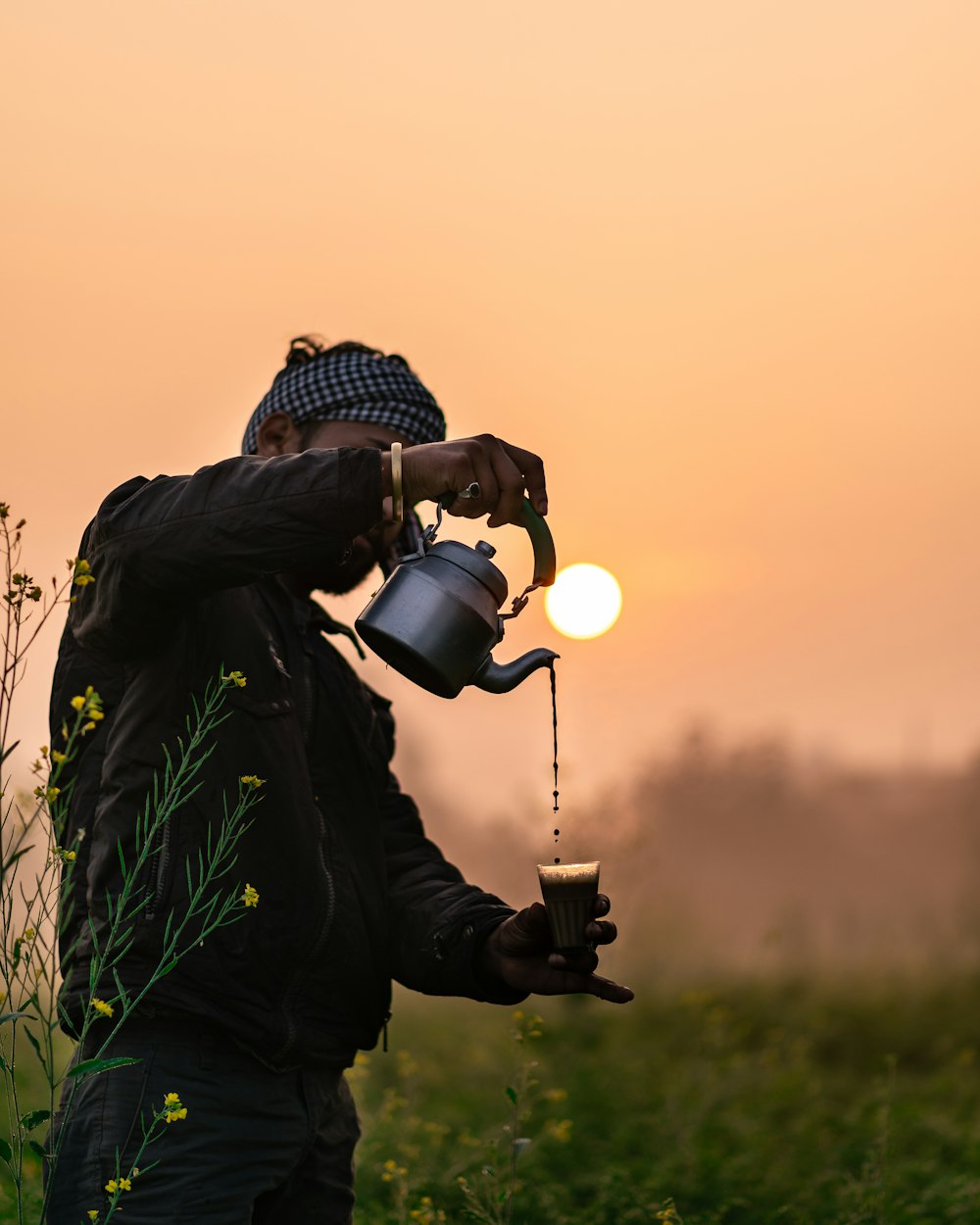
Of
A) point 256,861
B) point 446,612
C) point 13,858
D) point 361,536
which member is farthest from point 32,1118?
point 361,536

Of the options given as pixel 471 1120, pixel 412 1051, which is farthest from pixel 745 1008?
pixel 471 1120

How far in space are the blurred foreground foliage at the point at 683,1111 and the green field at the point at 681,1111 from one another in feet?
0.05

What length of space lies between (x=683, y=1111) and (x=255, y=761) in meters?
4.77

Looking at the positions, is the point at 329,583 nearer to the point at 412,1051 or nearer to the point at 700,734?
the point at 412,1051

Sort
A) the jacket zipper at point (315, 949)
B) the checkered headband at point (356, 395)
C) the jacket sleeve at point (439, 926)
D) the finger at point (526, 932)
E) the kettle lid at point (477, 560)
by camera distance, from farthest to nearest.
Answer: the checkered headband at point (356, 395), the jacket sleeve at point (439, 926), the finger at point (526, 932), the jacket zipper at point (315, 949), the kettle lid at point (477, 560)

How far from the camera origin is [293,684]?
3102mm

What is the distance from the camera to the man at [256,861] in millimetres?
2484

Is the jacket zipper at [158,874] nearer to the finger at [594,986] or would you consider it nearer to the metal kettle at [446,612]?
the metal kettle at [446,612]

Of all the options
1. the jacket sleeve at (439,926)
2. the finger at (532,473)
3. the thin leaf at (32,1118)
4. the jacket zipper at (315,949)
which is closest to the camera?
the thin leaf at (32,1118)

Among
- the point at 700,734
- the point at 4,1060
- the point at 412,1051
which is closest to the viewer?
the point at 4,1060

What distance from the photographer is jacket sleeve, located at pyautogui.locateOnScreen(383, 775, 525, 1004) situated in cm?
322

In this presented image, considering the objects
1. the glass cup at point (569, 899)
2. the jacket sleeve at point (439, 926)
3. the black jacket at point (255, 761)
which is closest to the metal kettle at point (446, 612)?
the black jacket at point (255, 761)

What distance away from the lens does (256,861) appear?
2848mm

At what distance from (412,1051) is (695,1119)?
381cm
